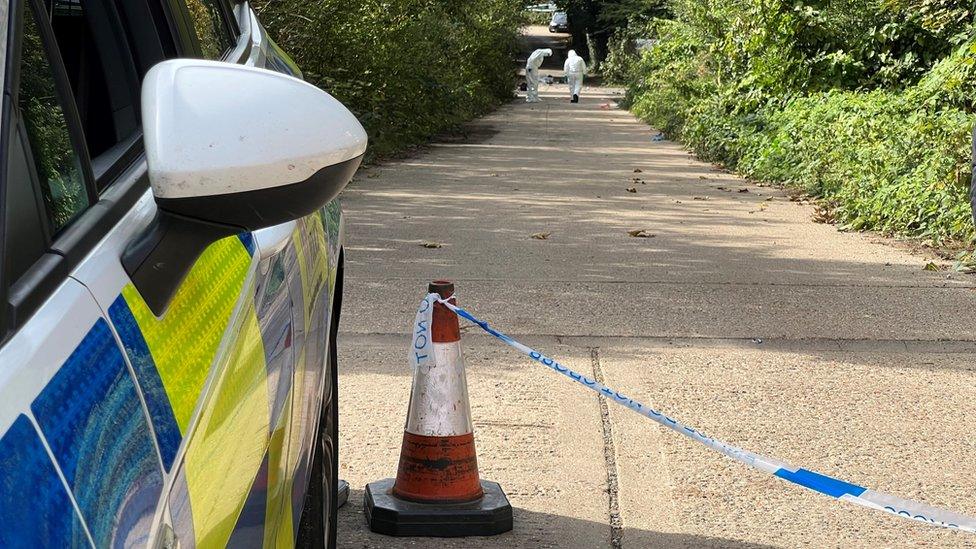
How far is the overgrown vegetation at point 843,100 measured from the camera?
10.4 m

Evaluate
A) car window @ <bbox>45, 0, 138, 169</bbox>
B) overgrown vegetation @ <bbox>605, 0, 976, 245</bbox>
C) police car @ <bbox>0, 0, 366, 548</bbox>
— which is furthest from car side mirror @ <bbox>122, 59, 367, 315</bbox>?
overgrown vegetation @ <bbox>605, 0, 976, 245</bbox>

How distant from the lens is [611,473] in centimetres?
494

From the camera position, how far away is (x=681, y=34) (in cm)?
2100

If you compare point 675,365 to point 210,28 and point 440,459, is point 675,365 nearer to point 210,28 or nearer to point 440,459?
point 440,459

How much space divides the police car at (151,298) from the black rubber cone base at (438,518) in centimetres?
208

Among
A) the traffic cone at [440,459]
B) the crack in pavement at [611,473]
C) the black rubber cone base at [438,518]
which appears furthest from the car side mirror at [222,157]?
the crack in pavement at [611,473]

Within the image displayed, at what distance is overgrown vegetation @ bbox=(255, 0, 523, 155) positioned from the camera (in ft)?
49.9

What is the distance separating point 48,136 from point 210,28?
1607 mm

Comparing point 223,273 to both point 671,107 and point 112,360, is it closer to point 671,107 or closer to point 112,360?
point 112,360

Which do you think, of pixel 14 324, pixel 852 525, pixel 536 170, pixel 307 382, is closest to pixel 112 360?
pixel 14 324

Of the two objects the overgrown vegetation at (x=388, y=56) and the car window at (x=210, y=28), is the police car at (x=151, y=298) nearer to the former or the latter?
the car window at (x=210, y=28)

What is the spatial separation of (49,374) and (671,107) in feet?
68.5

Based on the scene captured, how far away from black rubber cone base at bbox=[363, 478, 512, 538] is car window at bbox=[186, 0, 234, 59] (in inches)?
64.2

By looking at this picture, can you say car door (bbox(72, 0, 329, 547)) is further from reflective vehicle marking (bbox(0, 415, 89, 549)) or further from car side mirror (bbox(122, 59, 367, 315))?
reflective vehicle marking (bbox(0, 415, 89, 549))
